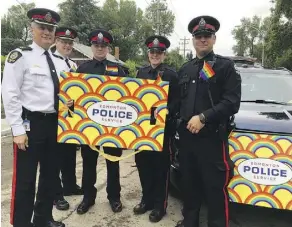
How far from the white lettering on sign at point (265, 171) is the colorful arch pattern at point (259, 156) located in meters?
0.03

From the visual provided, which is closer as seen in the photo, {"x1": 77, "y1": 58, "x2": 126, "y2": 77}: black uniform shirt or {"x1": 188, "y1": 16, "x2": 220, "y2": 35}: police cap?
{"x1": 188, "y1": 16, "x2": 220, "y2": 35}: police cap

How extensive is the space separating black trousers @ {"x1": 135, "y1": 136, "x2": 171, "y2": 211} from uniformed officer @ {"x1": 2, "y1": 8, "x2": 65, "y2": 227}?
3.41 ft

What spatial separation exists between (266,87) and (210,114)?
2019 millimetres

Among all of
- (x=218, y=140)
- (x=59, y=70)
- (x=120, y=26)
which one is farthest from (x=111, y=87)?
(x=120, y=26)

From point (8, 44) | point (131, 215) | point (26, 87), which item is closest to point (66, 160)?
point (131, 215)

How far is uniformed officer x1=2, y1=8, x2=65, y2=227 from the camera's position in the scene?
2.79 m

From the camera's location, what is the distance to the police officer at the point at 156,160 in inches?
139

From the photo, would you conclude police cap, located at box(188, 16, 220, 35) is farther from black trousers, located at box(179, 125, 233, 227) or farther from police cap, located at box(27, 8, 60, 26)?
police cap, located at box(27, 8, 60, 26)

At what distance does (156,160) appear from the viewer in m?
3.62

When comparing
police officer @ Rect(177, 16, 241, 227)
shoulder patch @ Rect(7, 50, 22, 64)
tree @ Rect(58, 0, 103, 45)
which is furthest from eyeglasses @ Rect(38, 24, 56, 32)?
tree @ Rect(58, 0, 103, 45)

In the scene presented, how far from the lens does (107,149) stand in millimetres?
3627

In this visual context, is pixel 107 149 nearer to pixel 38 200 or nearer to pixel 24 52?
pixel 38 200

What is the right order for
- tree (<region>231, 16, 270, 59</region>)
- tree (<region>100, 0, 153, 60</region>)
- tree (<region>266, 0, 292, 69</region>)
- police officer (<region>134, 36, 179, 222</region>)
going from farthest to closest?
tree (<region>231, 16, 270, 59</region>)
tree (<region>100, 0, 153, 60</region>)
tree (<region>266, 0, 292, 69</region>)
police officer (<region>134, 36, 179, 222</region>)

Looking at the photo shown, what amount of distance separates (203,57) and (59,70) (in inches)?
52.7
